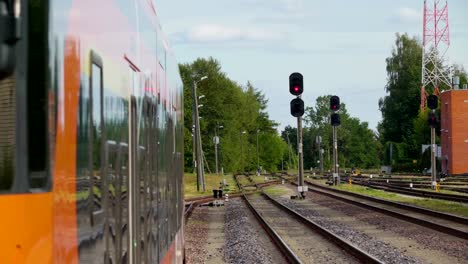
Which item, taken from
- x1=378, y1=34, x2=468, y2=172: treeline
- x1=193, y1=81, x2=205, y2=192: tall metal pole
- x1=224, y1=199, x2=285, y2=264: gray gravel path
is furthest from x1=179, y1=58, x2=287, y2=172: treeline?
x1=224, y1=199, x2=285, y2=264: gray gravel path

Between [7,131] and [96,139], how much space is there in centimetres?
101

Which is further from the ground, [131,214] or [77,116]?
[77,116]

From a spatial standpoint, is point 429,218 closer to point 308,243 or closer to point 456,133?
point 308,243

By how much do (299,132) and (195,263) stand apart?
20379mm

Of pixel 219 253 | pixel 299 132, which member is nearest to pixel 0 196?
pixel 219 253

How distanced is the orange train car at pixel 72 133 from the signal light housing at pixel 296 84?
27.5 m

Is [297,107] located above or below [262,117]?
below

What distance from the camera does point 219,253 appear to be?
17016 millimetres

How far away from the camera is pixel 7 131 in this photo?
2.29 m

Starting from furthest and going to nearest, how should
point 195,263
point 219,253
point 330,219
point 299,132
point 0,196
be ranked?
point 299,132 → point 330,219 → point 219,253 → point 195,263 → point 0,196

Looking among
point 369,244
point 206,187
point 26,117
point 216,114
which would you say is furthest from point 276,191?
point 216,114

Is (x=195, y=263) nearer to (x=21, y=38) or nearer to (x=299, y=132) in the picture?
(x=21, y=38)

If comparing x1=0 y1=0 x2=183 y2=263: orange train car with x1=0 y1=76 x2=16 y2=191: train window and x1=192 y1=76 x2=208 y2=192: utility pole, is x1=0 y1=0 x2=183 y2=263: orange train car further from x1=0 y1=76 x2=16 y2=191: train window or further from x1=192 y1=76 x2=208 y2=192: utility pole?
x1=192 y1=76 x2=208 y2=192: utility pole

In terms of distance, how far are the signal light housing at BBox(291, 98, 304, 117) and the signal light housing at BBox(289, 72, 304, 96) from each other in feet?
1.03
